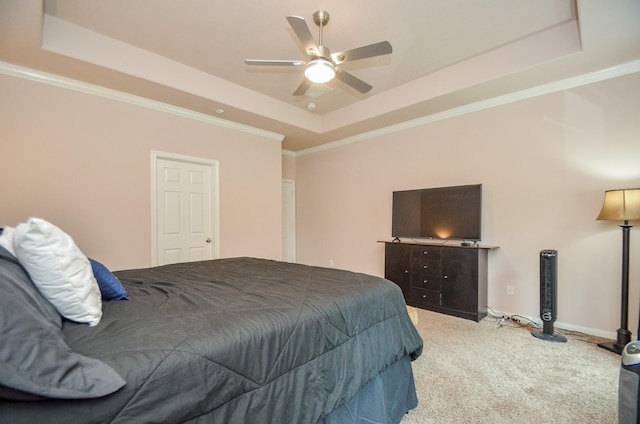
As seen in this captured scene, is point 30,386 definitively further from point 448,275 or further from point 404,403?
point 448,275

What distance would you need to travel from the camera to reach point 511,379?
2152 mm

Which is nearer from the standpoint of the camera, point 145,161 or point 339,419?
point 339,419

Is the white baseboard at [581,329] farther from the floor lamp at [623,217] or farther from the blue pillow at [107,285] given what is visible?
the blue pillow at [107,285]

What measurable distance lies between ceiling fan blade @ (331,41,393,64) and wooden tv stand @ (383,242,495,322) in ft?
7.67

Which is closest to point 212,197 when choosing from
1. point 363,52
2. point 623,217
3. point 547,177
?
point 363,52

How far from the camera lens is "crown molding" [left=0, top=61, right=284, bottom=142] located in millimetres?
2924

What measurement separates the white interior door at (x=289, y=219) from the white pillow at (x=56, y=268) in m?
5.01

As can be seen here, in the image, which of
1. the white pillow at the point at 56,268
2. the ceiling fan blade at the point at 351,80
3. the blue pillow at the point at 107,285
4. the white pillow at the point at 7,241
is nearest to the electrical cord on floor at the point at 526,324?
the ceiling fan blade at the point at 351,80

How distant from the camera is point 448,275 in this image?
3.59m

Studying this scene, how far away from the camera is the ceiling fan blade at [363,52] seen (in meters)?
2.23

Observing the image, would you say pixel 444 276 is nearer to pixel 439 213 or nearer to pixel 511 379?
pixel 439 213

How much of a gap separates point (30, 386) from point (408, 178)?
4.42 meters

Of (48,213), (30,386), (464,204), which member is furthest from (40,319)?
(464,204)

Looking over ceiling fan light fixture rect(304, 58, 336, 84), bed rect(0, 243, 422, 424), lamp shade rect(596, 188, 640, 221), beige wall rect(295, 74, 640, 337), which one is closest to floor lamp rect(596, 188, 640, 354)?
lamp shade rect(596, 188, 640, 221)
